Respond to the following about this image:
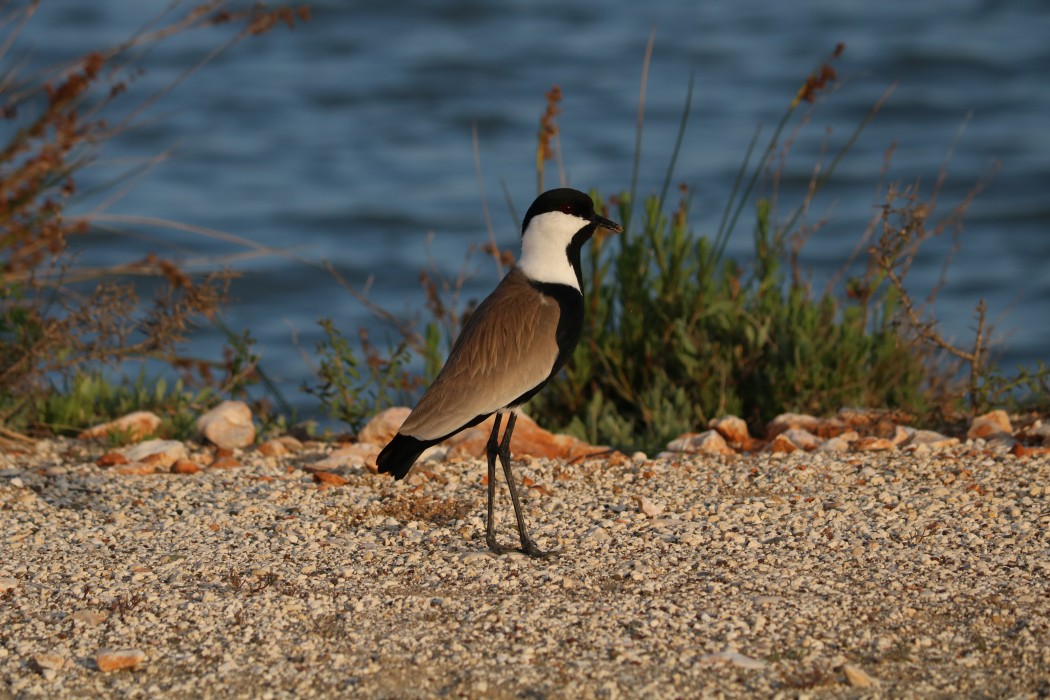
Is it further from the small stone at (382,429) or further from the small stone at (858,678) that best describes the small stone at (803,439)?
the small stone at (858,678)

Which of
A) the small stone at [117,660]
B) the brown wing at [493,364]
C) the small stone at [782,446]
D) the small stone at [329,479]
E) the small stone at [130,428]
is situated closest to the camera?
the small stone at [117,660]

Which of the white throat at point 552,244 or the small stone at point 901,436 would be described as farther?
the small stone at point 901,436

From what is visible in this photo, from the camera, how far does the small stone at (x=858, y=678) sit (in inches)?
155

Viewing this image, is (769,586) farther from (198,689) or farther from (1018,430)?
(1018,430)

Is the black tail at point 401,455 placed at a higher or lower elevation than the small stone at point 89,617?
higher

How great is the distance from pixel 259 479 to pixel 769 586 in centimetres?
238

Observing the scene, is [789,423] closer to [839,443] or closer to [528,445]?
[839,443]

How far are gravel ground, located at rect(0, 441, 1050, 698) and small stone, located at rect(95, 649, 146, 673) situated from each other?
0.05 meters

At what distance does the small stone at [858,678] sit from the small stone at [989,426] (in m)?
2.71

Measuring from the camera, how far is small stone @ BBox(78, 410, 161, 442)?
693 centimetres

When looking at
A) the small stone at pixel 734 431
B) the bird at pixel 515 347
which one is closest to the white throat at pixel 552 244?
the bird at pixel 515 347

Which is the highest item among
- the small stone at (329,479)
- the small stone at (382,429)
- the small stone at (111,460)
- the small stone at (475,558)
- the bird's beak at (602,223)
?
the bird's beak at (602,223)

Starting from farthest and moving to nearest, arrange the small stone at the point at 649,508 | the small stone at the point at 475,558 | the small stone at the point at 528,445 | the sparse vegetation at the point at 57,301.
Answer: the sparse vegetation at the point at 57,301
the small stone at the point at 528,445
the small stone at the point at 649,508
the small stone at the point at 475,558

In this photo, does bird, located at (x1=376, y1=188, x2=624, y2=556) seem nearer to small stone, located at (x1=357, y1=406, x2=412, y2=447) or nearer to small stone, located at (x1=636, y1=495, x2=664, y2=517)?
small stone, located at (x1=636, y1=495, x2=664, y2=517)
